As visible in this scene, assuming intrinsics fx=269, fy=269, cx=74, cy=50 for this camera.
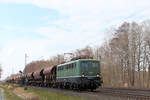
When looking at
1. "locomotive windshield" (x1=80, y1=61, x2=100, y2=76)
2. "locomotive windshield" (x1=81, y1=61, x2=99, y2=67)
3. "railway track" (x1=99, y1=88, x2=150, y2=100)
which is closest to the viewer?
"railway track" (x1=99, y1=88, x2=150, y2=100)

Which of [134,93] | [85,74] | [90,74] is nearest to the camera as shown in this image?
[134,93]

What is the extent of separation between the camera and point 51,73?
4684 centimetres

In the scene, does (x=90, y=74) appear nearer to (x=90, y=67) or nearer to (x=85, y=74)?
(x=85, y=74)

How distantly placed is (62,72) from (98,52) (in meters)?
32.7

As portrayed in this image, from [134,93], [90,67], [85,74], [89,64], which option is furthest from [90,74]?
[134,93]

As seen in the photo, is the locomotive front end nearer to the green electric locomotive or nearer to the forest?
the green electric locomotive

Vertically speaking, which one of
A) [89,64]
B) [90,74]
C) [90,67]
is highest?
[89,64]

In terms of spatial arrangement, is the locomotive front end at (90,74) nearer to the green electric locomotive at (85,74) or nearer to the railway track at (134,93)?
the green electric locomotive at (85,74)

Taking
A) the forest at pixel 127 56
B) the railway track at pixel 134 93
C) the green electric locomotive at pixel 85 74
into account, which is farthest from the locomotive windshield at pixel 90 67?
A: the forest at pixel 127 56

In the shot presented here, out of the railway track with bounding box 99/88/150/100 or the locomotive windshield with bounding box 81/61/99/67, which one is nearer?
the railway track with bounding box 99/88/150/100

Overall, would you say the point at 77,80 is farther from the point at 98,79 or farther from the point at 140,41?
the point at 140,41

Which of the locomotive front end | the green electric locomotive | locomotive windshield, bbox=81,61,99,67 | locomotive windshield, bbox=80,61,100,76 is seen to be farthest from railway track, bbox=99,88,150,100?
locomotive windshield, bbox=81,61,99,67

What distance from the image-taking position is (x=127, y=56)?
5647 centimetres

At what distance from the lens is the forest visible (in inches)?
2109
